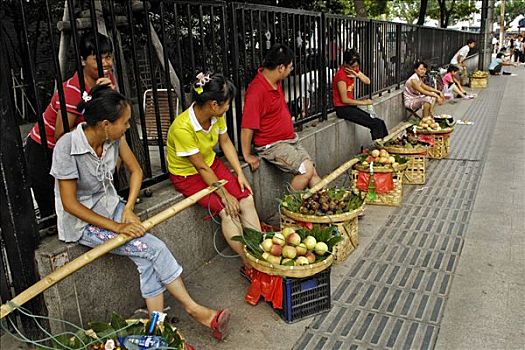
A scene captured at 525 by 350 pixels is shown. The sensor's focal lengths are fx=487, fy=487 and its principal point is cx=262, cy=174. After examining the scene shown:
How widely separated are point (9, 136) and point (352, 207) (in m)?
2.63

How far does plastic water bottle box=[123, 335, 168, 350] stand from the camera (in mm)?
2445

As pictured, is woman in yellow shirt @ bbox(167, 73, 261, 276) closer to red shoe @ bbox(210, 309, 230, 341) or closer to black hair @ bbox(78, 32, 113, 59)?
black hair @ bbox(78, 32, 113, 59)

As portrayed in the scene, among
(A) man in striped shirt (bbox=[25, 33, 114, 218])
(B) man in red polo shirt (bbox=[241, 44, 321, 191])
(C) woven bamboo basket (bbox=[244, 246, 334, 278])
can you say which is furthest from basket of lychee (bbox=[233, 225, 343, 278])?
(A) man in striped shirt (bbox=[25, 33, 114, 218])

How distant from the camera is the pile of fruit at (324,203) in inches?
159

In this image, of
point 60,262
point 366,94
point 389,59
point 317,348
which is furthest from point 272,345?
point 389,59

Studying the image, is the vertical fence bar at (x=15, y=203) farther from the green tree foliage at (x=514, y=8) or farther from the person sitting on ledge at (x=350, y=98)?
the green tree foliage at (x=514, y=8)

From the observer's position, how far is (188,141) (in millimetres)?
3533

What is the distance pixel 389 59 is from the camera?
9.46 meters

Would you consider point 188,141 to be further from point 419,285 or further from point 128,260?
point 419,285

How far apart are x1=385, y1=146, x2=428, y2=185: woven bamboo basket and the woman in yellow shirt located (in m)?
2.61

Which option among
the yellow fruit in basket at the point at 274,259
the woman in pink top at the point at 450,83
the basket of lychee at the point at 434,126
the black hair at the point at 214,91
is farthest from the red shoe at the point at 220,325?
the woman in pink top at the point at 450,83

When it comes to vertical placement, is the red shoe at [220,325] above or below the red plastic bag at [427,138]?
below

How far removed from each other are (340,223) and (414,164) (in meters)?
2.47

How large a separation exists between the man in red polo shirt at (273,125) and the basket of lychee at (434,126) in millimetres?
2806
